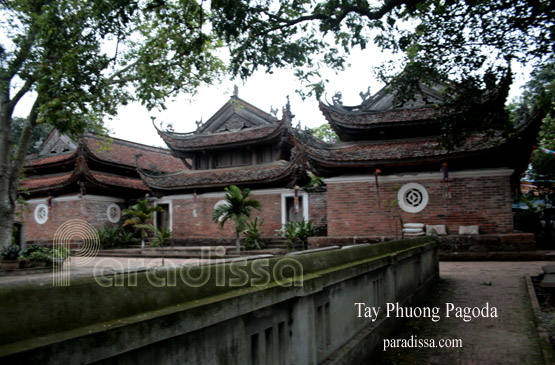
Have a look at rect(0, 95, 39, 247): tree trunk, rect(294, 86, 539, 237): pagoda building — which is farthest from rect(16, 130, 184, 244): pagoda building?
rect(294, 86, 539, 237): pagoda building

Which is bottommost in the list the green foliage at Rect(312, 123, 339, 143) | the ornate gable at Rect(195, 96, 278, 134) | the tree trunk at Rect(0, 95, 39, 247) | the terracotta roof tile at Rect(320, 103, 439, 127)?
the tree trunk at Rect(0, 95, 39, 247)

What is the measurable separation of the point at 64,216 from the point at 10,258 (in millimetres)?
9345

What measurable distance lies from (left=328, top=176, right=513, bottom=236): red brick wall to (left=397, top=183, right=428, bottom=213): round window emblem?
126 mm

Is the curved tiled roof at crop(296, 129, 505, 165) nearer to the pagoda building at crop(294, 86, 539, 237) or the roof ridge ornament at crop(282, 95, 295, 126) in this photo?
the pagoda building at crop(294, 86, 539, 237)

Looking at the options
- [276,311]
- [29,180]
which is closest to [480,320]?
[276,311]

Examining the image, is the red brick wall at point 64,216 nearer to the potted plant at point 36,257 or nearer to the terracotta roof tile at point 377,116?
the potted plant at point 36,257

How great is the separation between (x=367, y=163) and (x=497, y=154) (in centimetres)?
387

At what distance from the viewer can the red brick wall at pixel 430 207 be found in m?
12.3

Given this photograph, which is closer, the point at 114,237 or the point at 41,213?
the point at 114,237

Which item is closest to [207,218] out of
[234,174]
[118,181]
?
[234,174]

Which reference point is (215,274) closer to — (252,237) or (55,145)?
(252,237)

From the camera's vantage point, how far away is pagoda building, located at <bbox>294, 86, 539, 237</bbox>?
12.3 metres

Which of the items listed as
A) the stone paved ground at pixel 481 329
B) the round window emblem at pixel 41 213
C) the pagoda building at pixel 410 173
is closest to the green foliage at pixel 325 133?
the pagoda building at pixel 410 173

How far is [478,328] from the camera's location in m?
5.21
